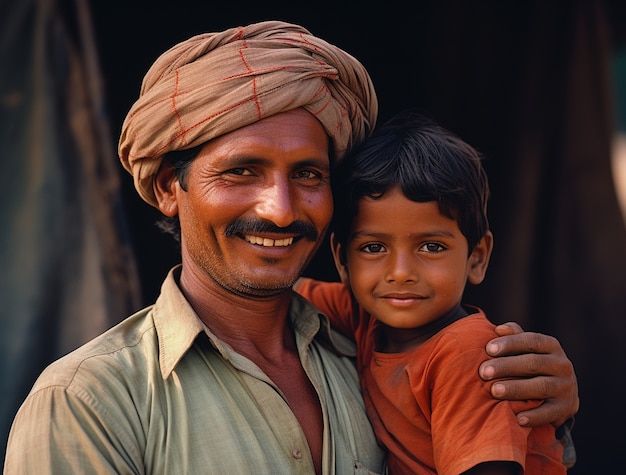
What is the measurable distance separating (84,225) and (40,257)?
23 cm

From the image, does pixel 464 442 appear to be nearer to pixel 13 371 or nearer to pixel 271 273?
pixel 271 273

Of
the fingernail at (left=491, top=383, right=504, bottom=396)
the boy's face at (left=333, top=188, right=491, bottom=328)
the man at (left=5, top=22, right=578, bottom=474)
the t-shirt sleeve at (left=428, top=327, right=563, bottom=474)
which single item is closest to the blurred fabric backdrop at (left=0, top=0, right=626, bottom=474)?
the man at (left=5, top=22, right=578, bottom=474)

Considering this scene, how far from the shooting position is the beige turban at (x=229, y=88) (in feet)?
6.93

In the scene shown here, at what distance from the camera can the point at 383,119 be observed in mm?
4609

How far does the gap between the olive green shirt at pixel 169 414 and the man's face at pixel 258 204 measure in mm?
173

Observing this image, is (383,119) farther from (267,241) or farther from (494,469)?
(494,469)

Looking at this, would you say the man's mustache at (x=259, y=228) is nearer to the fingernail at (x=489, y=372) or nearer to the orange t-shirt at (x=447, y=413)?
the orange t-shirt at (x=447, y=413)

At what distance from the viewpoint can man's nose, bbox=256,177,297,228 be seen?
2074 mm

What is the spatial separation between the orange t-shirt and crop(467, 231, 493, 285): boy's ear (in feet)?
0.90

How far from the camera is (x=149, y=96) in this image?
7.22ft

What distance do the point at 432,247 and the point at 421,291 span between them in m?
0.13

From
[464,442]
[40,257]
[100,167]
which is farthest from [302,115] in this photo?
[40,257]

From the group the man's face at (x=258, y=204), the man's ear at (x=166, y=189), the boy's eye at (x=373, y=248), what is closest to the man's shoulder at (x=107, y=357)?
the man's face at (x=258, y=204)

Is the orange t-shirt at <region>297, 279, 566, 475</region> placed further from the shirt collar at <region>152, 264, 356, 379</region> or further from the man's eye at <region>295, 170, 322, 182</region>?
the man's eye at <region>295, 170, 322, 182</region>
